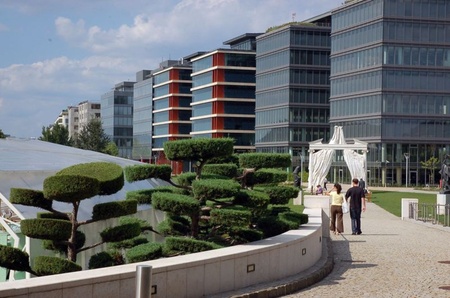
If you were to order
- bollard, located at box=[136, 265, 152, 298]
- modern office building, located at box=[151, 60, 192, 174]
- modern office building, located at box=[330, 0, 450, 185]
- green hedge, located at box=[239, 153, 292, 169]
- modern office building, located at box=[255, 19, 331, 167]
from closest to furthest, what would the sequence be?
bollard, located at box=[136, 265, 152, 298]
green hedge, located at box=[239, 153, 292, 169]
modern office building, located at box=[330, 0, 450, 185]
modern office building, located at box=[255, 19, 331, 167]
modern office building, located at box=[151, 60, 192, 174]

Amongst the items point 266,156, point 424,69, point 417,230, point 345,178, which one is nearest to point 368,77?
point 424,69

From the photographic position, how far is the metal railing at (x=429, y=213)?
32.3 metres

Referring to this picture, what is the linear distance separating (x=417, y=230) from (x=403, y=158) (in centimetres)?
6896

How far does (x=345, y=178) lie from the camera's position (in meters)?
102

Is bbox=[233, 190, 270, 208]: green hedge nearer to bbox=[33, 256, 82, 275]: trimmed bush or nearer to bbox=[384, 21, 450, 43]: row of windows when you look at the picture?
bbox=[33, 256, 82, 275]: trimmed bush

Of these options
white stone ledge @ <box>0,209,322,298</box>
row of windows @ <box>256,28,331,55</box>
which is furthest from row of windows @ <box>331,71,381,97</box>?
white stone ledge @ <box>0,209,322,298</box>

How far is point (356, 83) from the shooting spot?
10038 centimetres

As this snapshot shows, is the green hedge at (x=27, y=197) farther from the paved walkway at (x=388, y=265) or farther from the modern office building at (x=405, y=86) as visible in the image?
the modern office building at (x=405, y=86)

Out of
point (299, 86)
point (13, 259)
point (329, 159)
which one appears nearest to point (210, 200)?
point (13, 259)

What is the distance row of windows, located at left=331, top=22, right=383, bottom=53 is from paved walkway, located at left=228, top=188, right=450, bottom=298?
231 ft

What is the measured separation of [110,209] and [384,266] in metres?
6.35

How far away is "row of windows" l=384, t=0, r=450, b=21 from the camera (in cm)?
9519

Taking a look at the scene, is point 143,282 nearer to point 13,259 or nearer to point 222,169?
point 13,259

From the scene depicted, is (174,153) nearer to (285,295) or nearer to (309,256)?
(309,256)
